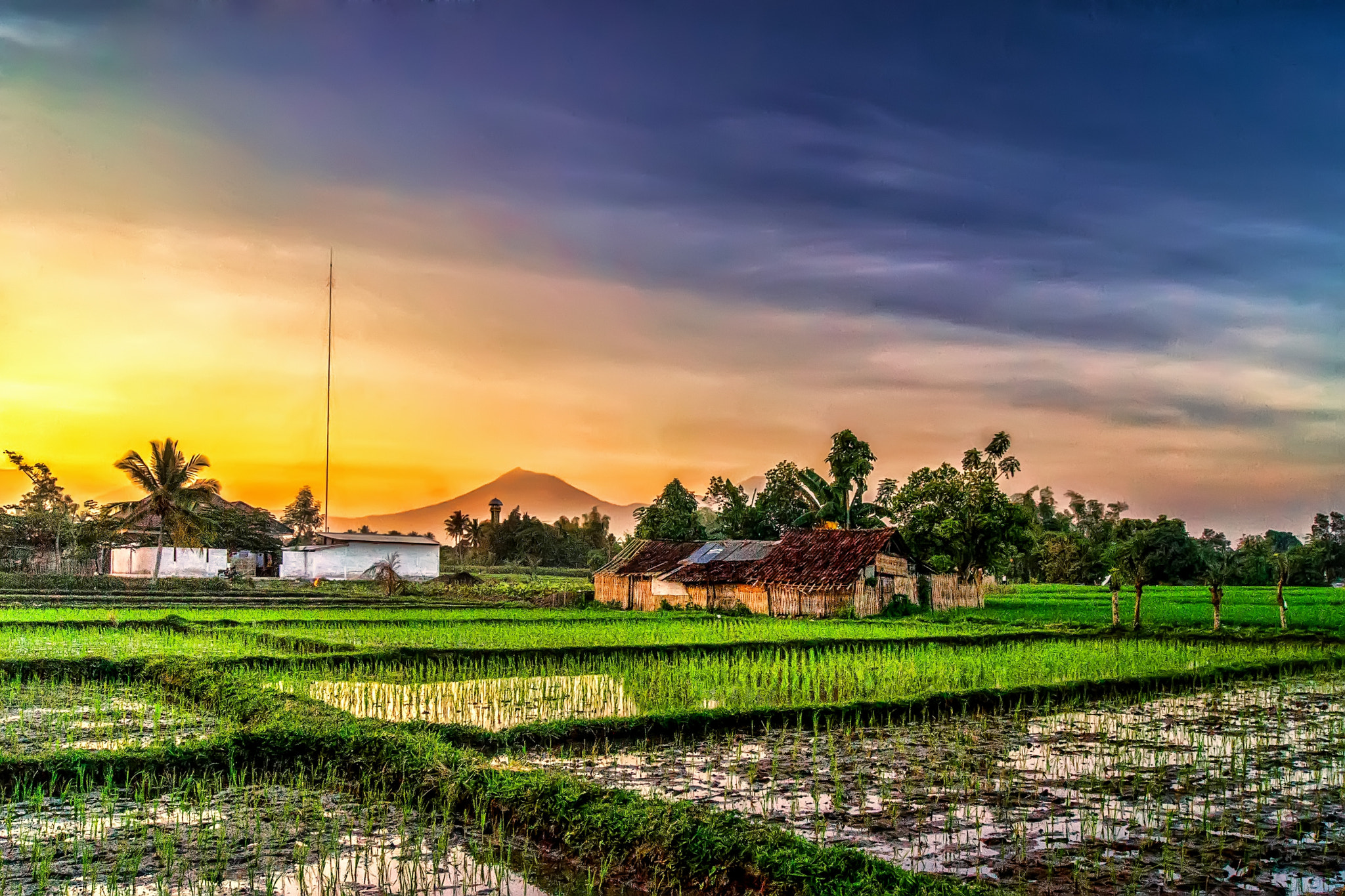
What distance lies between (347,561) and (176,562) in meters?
6.95

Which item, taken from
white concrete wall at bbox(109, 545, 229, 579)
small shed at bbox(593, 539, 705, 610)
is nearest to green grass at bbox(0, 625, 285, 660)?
small shed at bbox(593, 539, 705, 610)

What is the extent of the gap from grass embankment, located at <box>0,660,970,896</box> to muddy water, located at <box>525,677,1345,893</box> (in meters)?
0.95

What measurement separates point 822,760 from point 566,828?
326cm

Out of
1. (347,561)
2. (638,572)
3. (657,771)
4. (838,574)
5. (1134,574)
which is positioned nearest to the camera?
(657,771)

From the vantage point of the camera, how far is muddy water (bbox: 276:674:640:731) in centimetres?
1103

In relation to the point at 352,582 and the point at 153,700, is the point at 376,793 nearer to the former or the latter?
the point at 153,700

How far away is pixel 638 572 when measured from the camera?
115 feet

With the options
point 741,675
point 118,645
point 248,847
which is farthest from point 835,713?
point 118,645

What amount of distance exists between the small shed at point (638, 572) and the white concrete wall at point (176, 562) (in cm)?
1834

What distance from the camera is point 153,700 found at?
12.4 metres

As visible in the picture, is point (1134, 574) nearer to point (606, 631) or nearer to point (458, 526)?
point (606, 631)

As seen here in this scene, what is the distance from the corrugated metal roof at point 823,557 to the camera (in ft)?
93.2

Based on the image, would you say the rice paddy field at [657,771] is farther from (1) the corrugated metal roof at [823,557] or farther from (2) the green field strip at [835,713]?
(1) the corrugated metal roof at [823,557]

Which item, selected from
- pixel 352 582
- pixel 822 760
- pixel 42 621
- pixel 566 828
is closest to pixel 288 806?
pixel 566 828
